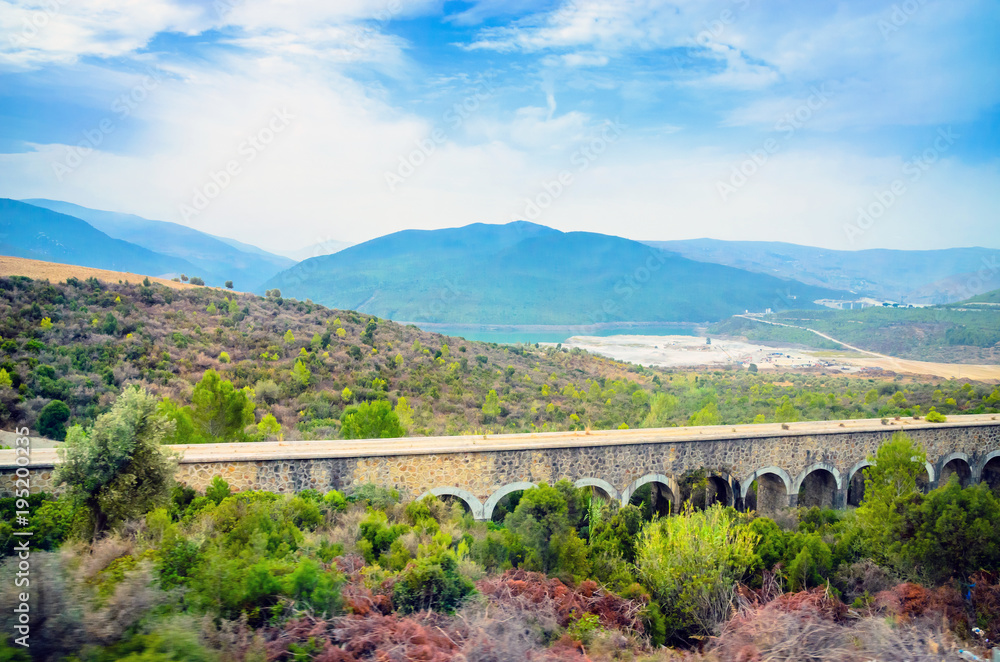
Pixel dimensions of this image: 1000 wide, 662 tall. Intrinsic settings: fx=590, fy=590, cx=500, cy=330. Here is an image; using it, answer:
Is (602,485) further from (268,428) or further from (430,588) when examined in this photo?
(268,428)

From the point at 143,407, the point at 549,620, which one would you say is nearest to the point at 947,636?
the point at 549,620

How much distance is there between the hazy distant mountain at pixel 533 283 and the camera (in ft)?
349

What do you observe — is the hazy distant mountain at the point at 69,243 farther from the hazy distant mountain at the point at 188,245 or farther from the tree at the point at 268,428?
the tree at the point at 268,428

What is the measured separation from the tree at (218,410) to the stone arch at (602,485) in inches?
350

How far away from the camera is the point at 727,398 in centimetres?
3088

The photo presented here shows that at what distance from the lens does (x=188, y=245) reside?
16975 cm

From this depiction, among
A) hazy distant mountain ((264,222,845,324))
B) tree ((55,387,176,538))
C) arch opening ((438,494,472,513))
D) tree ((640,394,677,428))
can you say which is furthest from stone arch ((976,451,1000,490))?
hazy distant mountain ((264,222,845,324))

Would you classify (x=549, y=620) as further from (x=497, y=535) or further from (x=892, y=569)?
(x=892, y=569)

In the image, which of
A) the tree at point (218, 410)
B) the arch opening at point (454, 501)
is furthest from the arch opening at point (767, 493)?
the tree at point (218, 410)

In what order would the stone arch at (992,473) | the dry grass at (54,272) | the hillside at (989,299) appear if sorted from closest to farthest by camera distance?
the stone arch at (992,473), the dry grass at (54,272), the hillside at (989,299)

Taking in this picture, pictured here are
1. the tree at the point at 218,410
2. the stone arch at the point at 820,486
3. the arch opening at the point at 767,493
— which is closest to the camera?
the tree at the point at 218,410

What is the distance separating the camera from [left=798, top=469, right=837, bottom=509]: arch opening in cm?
1797

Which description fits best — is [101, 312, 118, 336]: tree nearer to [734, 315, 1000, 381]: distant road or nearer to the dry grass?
the dry grass

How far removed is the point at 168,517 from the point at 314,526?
2.38 m
